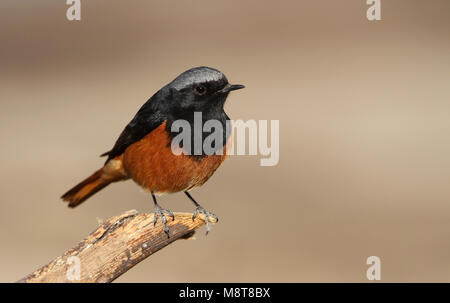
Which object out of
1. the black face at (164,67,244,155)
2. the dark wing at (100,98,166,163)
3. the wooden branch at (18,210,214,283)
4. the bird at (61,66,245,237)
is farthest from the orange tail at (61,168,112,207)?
the wooden branch at (18,210,214,283)

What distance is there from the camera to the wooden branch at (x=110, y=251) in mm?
3738

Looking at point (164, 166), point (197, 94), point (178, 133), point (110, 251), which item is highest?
point (197, 94)

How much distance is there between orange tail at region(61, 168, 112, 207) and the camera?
5457 millimetres

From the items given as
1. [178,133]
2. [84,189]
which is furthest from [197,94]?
[84,189]

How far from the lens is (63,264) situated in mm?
3768

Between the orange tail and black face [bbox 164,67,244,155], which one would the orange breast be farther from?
the orange tail

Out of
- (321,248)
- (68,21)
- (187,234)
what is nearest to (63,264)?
(187,234)

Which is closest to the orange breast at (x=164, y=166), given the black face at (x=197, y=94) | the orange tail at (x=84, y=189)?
the black face at (x=197, y=94)

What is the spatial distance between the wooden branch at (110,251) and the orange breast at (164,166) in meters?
0.44

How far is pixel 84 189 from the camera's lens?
554 cm

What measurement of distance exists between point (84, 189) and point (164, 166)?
1.34 meters

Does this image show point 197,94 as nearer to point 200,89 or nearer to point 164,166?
point 200,89

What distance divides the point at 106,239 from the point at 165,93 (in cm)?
130

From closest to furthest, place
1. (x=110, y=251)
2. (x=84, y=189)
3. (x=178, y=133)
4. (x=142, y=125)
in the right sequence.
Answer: (x=110, y=251) < (x=178, y=133) < (x=142, y=125) < (x=84, y=189)
